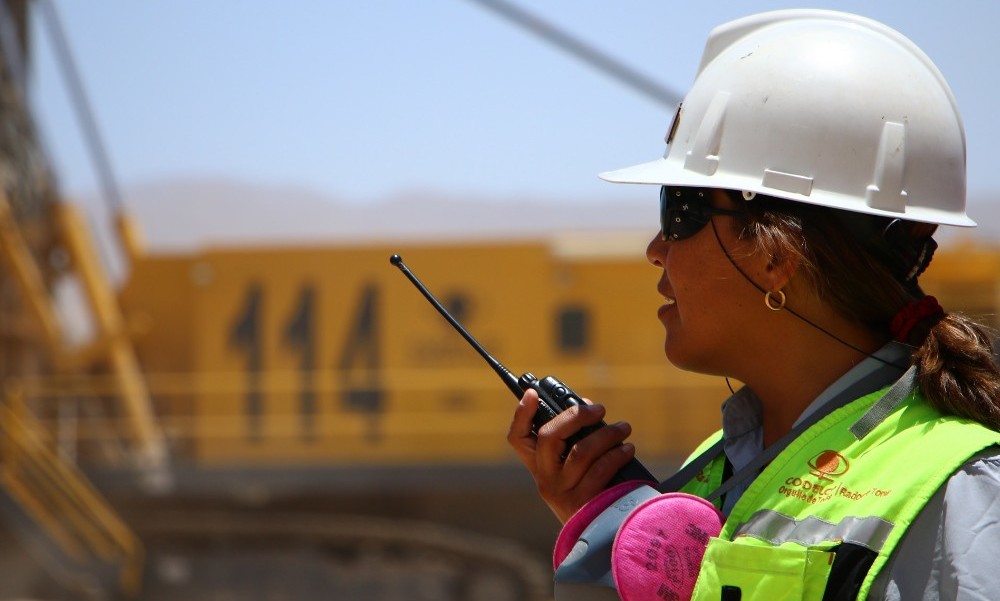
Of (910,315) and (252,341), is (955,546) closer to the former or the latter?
(910,315)

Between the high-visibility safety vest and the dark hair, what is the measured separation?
77 millimetres

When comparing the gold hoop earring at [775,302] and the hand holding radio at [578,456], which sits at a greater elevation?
the gold hoop earring at [775,302]

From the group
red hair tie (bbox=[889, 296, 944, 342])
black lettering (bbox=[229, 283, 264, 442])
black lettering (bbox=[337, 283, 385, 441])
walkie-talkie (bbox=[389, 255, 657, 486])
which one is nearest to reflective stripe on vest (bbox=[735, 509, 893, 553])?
walkie-talkie (bbox=[389, 255, 657, 486])

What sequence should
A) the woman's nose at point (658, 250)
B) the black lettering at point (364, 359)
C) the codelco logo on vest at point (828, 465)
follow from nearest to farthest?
the codelco logo on vest at point (828, 465), the woman's nose at point (658, 250), the black lettering at point (364, 359)

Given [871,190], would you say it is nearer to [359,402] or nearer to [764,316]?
[764,316]

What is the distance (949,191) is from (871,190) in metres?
0.12

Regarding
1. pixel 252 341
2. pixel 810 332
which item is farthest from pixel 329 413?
pixel 810 332

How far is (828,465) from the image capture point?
129 cm

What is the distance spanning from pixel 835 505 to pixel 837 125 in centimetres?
45

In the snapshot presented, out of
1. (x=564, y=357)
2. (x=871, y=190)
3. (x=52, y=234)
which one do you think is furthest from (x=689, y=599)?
(x=52, y=234)

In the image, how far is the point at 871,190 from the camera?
138 cm

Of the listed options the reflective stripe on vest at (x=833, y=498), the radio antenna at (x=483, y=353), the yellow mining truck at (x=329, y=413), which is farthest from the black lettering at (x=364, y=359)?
the reflective stripe on vest at (x=833, y=498)

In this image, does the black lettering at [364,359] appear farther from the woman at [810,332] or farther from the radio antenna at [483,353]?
the woman at [810,332]

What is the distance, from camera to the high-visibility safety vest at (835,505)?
1183 millimetres
